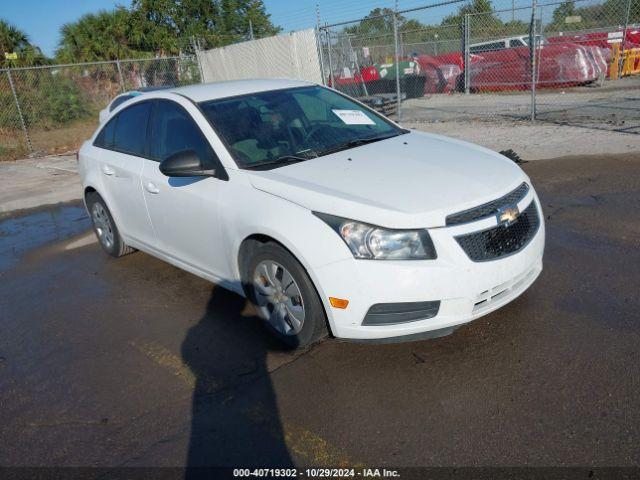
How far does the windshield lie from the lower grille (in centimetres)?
136

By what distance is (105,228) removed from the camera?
5.70 metres

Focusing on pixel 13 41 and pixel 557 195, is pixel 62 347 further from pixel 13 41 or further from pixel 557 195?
pixel 13 41

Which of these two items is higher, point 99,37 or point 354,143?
point 99,37

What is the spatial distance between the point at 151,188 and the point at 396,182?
2.12m

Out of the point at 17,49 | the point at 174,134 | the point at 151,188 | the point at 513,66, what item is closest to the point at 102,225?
the point at 151,188

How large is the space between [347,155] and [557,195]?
3.43 m

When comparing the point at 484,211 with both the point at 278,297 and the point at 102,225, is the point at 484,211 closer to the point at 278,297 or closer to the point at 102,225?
the point at 278,297

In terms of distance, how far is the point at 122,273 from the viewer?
5.41 metres

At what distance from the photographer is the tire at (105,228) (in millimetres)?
5477

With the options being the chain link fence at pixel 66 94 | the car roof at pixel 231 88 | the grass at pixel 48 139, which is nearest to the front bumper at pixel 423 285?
the car roof at pixel 231 88

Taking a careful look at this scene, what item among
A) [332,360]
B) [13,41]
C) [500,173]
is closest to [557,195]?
[500,173]

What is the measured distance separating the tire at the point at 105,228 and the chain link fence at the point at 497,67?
792 cm

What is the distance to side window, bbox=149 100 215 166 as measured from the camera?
157 inches

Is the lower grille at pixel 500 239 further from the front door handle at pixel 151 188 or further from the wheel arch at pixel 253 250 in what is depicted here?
the front door handle at pixel 151 188
